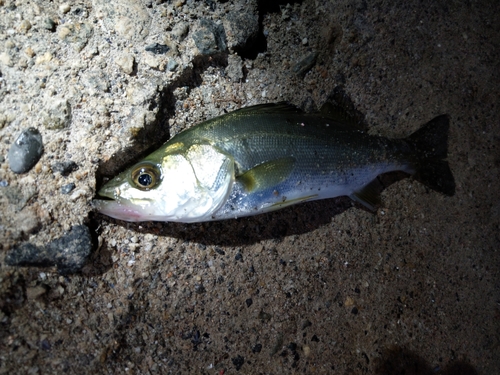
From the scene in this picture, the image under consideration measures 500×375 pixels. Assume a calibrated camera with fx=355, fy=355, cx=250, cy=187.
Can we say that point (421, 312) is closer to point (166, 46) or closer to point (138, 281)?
point (138, 281)

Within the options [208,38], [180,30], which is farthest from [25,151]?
[208,38]

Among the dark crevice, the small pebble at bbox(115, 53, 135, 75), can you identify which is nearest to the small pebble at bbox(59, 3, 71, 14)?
the small pebble at bbox(115, 53, 135, 75)

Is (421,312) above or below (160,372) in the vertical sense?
below

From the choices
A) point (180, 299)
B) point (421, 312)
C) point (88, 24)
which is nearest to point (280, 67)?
point (88, 24)

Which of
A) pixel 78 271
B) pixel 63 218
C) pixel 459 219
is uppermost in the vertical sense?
pixel 63 218

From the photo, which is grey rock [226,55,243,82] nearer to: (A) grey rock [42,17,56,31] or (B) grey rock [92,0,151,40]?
(B) grey rock [92,0,151,40]

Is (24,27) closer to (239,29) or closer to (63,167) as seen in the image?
(63,167)

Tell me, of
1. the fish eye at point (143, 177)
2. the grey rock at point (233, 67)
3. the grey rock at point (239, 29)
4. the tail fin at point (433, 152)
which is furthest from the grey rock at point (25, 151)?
the tail fin at point (433, 152)
